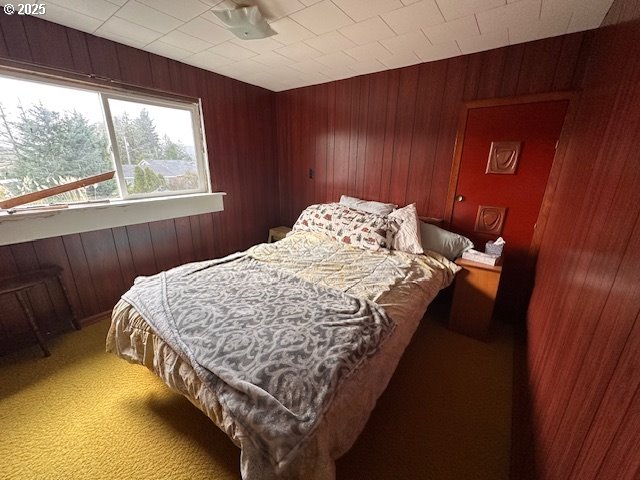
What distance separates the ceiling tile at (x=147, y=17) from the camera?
1.58 metres

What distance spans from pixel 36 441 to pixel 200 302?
1053 millimetres

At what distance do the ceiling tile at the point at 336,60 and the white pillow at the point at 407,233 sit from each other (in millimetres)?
1441

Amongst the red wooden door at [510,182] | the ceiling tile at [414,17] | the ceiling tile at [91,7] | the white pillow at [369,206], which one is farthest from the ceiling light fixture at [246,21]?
the red wooden door at [510,182]

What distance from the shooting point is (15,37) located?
5.43 feet

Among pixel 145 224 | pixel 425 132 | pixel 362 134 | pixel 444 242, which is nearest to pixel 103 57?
pixel 145 224

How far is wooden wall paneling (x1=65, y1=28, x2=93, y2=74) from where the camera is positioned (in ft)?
6.11

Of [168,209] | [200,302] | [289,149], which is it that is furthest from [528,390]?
[289,149]

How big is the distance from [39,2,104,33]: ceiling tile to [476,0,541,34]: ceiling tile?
8.32 feet

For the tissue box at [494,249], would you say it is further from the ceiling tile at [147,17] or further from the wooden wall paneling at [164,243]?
the wooden wall paneling at [164,243]

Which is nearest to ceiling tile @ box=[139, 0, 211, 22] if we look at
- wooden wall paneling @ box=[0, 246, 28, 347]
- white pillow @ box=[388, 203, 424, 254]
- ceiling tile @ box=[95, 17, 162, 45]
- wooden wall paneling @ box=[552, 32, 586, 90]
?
ceiling tile @ box=[95, 17, 162, 45]

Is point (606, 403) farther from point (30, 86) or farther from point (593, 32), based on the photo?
point (30, 86)

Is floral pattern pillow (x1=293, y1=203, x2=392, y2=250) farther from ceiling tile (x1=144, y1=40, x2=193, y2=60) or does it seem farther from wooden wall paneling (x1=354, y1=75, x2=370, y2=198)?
ceiling tile (x1=144, y1=40, x2=193, y2=60)

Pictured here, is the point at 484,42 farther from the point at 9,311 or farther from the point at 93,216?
the point at 9,311

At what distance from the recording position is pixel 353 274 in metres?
1.82
